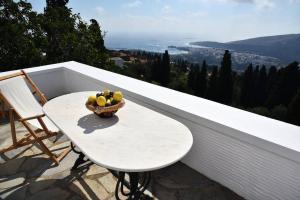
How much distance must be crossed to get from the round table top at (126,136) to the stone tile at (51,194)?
0.71 m

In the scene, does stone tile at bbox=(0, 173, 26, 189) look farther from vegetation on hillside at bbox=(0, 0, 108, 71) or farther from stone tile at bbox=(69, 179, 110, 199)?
vegetation on hillside at bbox=(0, 0, 108, 71)

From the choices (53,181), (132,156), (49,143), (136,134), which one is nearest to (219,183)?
(136,134)

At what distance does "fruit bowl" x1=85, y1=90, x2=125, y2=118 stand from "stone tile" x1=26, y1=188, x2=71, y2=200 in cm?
83

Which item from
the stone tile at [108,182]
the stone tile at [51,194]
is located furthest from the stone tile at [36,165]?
the stone tile at [108,182]

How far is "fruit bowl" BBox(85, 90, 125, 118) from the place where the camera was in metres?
2.10

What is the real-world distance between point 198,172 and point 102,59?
36.7ft

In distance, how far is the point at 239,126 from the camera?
2.19 m

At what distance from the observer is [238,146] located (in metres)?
2.21

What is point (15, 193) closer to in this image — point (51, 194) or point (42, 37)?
point (51, 194)

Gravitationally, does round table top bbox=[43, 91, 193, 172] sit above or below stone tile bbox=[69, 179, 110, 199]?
above

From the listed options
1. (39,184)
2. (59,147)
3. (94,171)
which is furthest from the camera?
(59,147)

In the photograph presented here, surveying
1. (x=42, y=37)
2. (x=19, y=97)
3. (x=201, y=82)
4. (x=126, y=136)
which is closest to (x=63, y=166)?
(x=19, y=97)

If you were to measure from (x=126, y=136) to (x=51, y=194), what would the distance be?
1.04 m

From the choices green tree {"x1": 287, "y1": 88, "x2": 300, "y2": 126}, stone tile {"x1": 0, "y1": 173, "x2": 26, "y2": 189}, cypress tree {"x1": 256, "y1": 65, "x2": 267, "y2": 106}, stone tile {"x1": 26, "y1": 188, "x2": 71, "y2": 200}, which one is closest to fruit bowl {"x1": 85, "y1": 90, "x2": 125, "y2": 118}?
stone tile {"x1": 26, "y1": 188, "x2": 71, "y2": 200}
